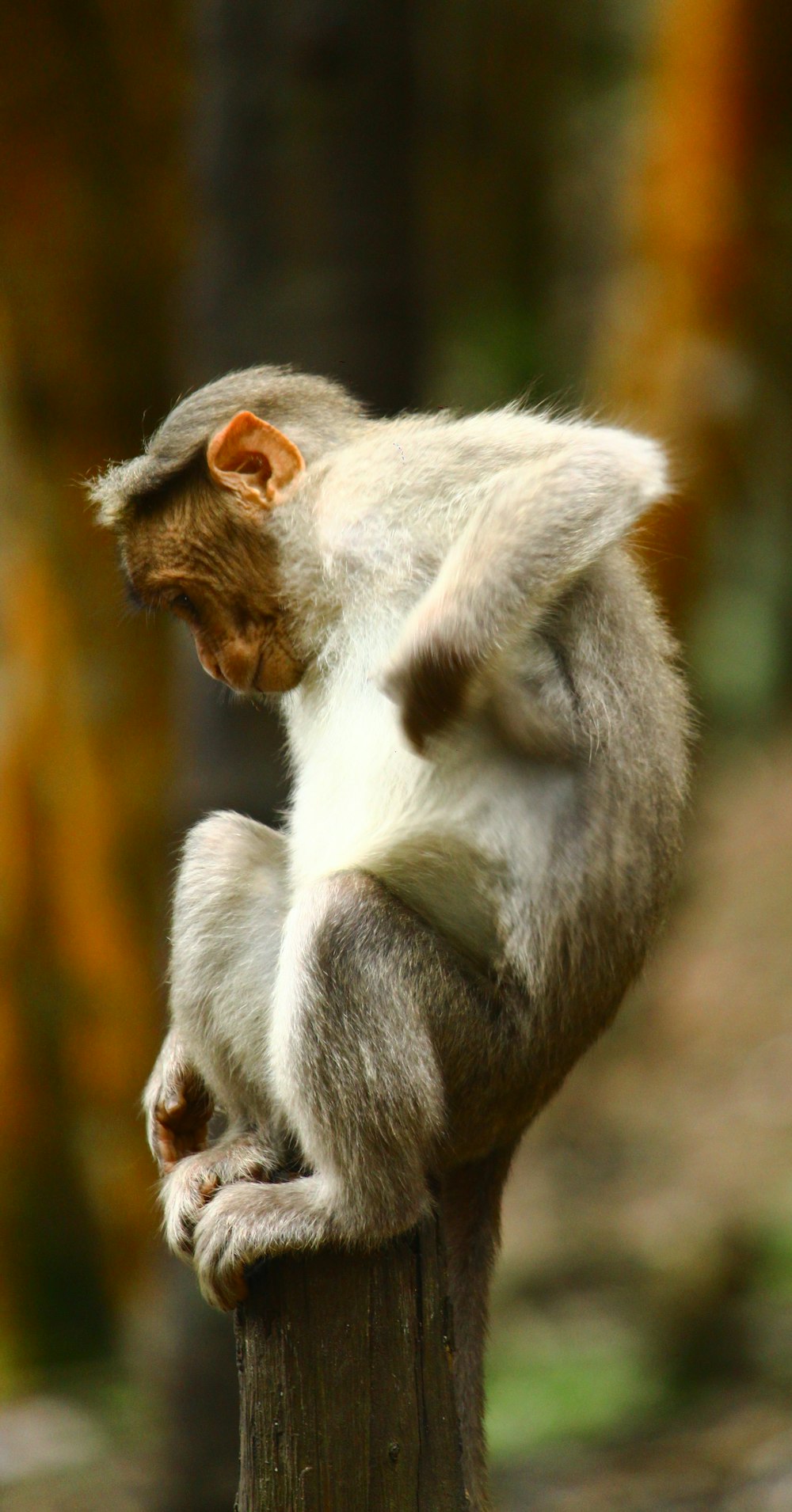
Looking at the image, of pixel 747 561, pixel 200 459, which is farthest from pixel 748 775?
pixel 200 459

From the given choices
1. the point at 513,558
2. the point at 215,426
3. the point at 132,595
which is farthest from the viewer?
the point at 132,595

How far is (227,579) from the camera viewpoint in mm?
4938

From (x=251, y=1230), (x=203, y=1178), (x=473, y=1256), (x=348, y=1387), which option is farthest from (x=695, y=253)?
(x=348, y=1387)

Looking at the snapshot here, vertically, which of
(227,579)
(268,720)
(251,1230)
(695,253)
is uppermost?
(695,253)

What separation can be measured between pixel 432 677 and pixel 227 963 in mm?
1353

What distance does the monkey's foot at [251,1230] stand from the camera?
4105 mm

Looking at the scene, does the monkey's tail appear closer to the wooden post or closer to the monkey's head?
the wooden post

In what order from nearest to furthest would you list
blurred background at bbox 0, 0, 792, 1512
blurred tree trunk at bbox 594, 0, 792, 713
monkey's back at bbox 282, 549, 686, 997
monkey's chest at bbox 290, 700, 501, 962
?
monkey's back at bbox 282, 549, 686, 997 → monkey's chest at bbox 290, 700, 501, 962 → blurred background at bbox 0, 0, 792, 1512 → blurred tree trunk at bbox 594, 0, 792, 713

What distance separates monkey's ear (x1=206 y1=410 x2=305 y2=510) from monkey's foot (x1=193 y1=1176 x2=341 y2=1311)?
Answer: 199 centimetres

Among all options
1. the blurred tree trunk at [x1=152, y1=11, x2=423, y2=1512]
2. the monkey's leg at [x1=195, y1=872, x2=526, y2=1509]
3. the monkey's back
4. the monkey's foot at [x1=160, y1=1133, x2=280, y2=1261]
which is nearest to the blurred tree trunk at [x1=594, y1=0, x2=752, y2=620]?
the blurred tree trunk at [x1=152, y1=11, x2=423, y2=1512]

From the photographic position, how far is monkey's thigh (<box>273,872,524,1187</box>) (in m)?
4.05

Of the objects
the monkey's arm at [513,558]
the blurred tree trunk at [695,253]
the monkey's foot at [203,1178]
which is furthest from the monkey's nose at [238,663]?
the blurred tree trunk at [695,253]

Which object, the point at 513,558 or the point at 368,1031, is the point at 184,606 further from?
the point at 368,1031

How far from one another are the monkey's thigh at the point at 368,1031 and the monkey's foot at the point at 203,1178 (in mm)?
437
